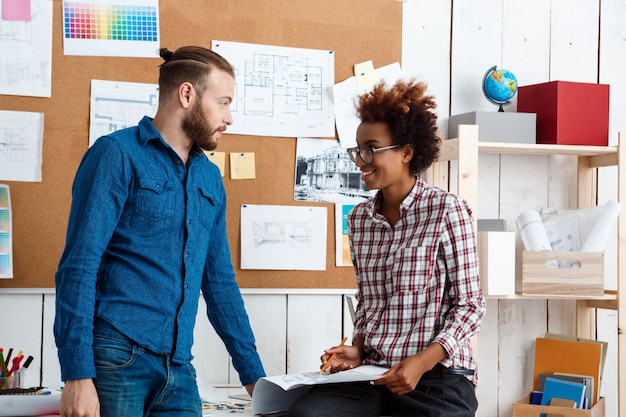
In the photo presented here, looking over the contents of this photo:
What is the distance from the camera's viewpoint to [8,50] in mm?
2252

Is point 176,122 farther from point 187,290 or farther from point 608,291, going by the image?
point 608,291

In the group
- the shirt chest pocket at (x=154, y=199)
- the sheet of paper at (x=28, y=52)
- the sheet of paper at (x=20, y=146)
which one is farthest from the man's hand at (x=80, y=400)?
the sheet of paper at (x=28, y=52)

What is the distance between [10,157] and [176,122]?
2.88 ft

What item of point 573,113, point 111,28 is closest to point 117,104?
point 111,28

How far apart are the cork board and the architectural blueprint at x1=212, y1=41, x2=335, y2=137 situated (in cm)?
3

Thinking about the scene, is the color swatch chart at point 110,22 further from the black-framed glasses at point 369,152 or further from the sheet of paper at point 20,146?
the black-framed glasses at point 369,152

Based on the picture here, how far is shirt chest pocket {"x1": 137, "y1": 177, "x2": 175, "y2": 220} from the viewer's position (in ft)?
4.95

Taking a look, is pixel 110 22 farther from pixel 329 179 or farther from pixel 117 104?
pixel 329 179

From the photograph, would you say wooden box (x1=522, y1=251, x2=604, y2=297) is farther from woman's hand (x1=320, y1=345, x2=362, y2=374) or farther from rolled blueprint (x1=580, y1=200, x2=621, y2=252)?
woman's hand (x1=320, y1=345, x2=362, y2=374)

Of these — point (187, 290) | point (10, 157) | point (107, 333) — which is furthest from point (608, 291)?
point (10, 157)

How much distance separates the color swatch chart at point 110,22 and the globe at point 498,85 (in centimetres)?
111

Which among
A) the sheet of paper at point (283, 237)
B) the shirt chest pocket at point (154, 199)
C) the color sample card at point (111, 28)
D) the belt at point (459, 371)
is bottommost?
the belt at point (459, 371)

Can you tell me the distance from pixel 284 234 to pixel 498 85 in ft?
2.89

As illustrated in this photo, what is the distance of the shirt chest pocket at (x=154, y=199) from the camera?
Result: 1.51 m
